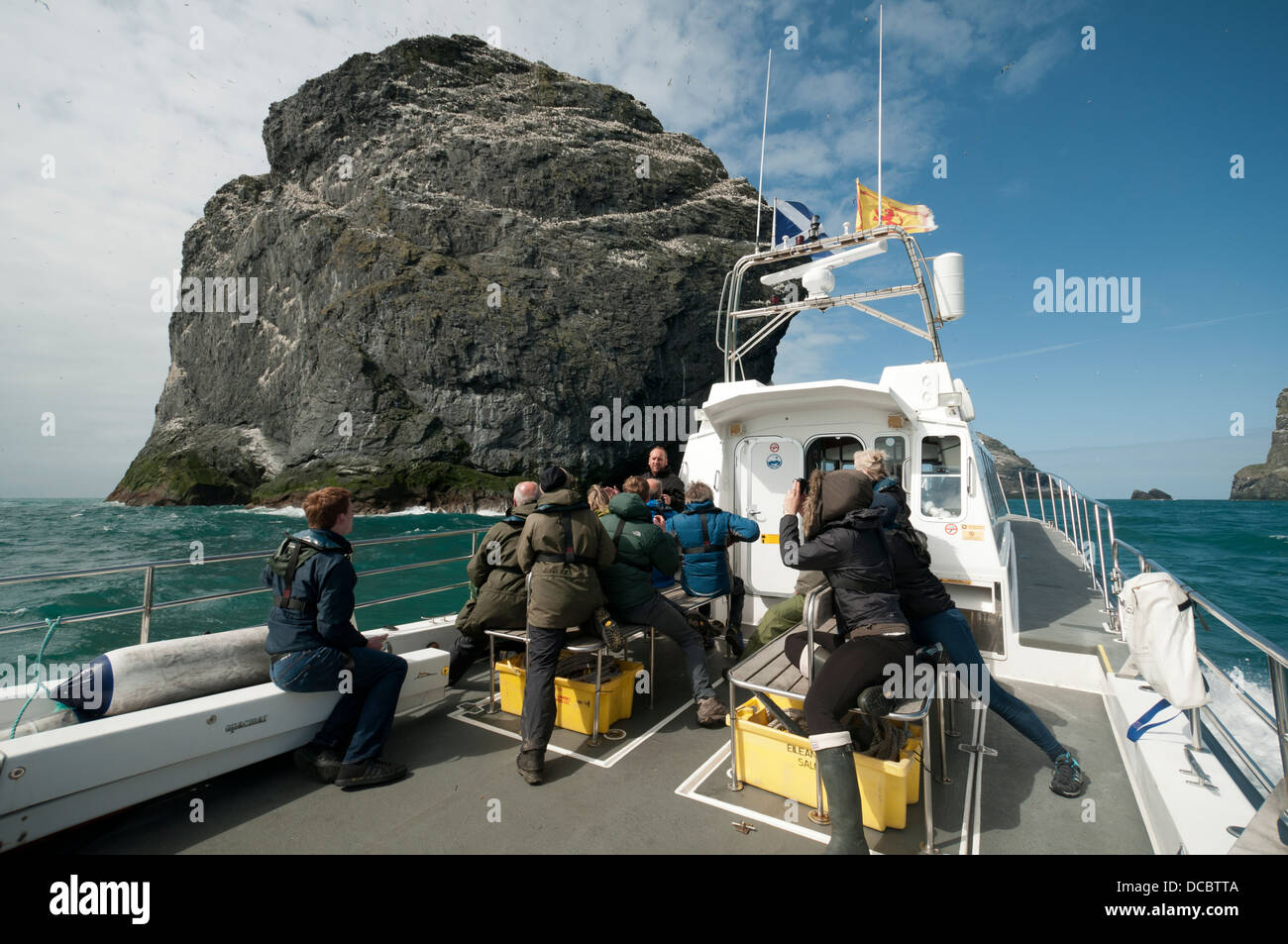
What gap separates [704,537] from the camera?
5.33 metres

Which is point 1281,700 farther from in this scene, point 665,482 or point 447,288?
point 447,288

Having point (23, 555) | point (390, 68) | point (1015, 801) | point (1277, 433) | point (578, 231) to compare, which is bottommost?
point (23, 555)

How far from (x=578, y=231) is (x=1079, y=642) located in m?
50.8

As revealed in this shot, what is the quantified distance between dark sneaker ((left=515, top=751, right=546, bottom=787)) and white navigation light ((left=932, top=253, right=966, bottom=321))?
24.6 feet

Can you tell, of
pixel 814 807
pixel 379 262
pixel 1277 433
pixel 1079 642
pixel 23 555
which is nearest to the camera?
pixel 814 807

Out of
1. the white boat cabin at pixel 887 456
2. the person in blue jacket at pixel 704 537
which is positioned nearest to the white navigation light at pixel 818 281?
the white boat cabin at pixel 887 456

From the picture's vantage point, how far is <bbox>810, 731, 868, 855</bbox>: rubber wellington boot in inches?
104

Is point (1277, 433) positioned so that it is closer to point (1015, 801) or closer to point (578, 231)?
point (578, 231)

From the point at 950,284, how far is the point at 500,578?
7.05 m

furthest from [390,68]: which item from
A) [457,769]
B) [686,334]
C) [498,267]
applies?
[457,769]

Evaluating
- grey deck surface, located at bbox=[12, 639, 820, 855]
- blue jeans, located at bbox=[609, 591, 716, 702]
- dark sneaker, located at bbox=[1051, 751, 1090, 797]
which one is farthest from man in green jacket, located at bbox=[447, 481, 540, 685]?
dark sneaker, located at bbox=[1051, 751, 1090, 797]
